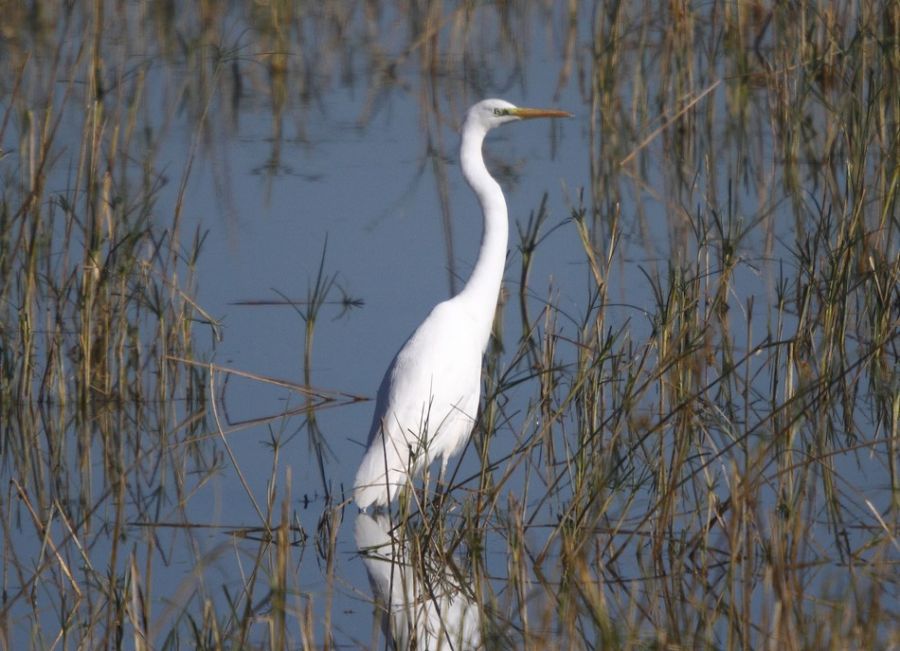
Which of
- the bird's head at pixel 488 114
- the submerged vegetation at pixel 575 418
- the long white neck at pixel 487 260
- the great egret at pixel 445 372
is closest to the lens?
the submerged vegetation at pixel 575 418

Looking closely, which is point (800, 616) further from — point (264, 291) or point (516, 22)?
point (516, 22)

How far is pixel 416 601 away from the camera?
2467 mm

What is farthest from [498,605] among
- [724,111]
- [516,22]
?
[516,22]

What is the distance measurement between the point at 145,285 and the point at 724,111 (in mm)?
3473

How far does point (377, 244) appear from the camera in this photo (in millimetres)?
5320

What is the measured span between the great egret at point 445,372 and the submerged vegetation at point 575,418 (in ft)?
0.36

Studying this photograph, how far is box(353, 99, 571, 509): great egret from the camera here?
11.5 ft

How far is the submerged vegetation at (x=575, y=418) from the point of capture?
2488 millimetres

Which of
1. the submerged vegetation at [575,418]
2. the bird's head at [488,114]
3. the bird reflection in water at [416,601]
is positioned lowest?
the bird reflection in water at [416,601]

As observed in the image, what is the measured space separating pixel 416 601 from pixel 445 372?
121 cm

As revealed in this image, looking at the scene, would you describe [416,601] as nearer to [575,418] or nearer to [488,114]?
[575,418]

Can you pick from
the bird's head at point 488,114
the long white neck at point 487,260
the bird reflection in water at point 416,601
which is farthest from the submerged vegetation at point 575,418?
the bird's head at point 488,114

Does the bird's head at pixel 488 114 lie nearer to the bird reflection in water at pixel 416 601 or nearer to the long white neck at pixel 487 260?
the long white neck at pixel 487 260

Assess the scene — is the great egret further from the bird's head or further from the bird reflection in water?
the bird reflection in water
